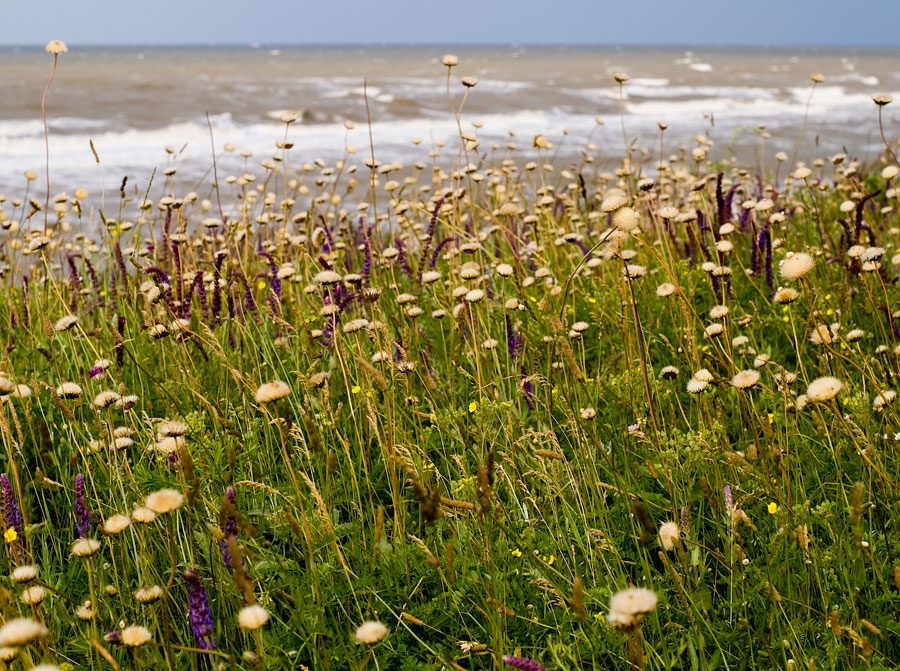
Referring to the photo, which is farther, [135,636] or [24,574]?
[24,574]

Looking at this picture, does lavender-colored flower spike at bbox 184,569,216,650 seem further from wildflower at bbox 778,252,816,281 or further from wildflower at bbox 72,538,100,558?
wildflower at bbox 778,252,816,281

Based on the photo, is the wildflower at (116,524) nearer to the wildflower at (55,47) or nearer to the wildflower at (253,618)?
the wildflower at (253,618)

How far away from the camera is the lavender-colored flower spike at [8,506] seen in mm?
1874

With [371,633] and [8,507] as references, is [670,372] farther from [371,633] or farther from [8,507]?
[8,507]

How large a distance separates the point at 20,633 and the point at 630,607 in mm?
840

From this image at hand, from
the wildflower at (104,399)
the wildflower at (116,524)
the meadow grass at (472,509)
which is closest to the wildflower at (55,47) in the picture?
the meadow grass at (472,509)

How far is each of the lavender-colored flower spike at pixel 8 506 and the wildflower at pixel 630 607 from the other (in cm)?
132

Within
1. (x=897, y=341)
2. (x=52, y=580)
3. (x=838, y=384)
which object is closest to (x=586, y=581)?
(x=838, y=384)

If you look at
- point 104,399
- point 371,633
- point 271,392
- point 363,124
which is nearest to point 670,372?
point 271,392

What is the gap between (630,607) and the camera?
1.16 meters

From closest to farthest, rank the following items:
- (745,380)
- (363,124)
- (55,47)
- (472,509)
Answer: (472,509), (745,380), (55,47), (363,124)

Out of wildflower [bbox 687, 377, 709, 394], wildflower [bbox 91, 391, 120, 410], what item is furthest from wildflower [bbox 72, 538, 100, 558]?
wildflower [bbox 687, 377, 709, 394]

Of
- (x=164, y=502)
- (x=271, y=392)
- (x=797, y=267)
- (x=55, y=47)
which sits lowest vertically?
(x=164, y=502)

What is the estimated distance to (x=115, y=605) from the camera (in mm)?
2113
